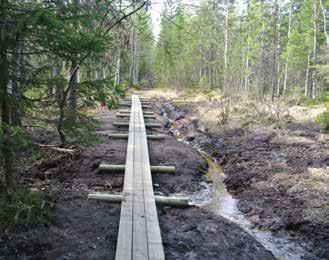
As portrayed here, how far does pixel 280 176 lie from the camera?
8047 millimetres

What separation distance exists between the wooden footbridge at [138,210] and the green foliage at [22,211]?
100 cm

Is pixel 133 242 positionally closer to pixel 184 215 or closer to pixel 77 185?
pixel 184 215

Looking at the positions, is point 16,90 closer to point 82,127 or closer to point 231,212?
point 82,127

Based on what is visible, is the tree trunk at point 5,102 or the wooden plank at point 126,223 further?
the wooden plank at point 126,223

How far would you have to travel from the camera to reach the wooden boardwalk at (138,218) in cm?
405

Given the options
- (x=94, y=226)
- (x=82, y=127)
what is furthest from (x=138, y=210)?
(x=82, y=127)

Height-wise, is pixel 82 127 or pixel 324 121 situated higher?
pixel 82 127

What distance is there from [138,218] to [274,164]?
512 centimetres

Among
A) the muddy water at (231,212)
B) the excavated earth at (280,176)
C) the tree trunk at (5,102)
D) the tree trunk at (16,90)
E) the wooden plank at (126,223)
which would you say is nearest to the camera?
the tree trunk at (5,102)

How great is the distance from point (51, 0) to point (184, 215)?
3.56 metres

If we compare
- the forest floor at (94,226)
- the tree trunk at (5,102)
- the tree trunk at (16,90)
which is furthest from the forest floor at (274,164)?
the tree trunk at (16,90)

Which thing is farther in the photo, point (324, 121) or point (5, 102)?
point (324, 121)

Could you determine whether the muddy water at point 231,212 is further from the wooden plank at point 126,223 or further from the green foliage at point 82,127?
the green foliage at point 82,127

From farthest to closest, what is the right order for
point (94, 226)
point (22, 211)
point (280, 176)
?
point (280, 176), point (94, 226), point (22, 211)
